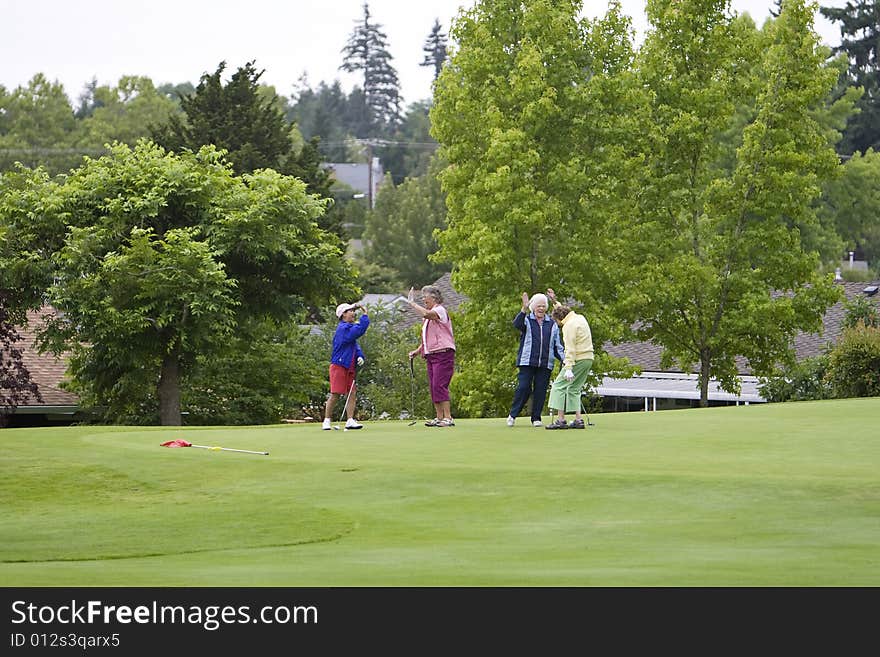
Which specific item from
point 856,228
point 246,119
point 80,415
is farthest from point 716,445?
point 856,228

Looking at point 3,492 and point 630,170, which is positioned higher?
point 630,170

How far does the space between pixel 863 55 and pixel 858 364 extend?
210ft

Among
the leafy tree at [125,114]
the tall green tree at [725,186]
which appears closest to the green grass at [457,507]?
the tall green tree at [725,186]

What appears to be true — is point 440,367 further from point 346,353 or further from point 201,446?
point 201,446

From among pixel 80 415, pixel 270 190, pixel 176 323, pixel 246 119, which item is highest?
pixel 246 119

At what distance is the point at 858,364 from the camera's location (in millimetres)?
34438

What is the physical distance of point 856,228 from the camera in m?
85.3

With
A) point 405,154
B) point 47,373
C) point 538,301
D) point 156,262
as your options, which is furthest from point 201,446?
point 405,154

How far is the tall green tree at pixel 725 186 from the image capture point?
36469 millimetres

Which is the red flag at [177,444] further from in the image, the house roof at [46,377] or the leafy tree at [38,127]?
the leafy tree at [38,127]

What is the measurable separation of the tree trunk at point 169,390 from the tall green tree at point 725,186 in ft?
42.2

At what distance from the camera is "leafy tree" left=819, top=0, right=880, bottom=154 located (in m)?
92.1
